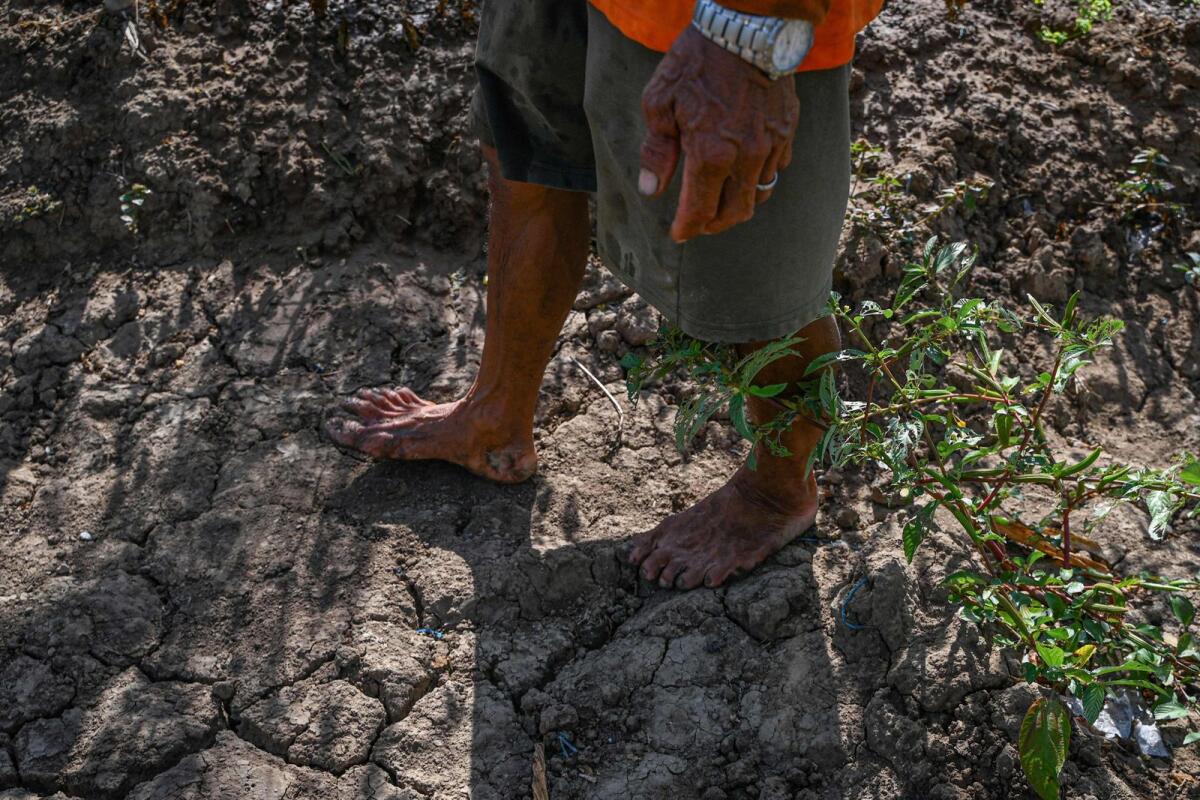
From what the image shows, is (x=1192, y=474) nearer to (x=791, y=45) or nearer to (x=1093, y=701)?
(x=1093, y=701)

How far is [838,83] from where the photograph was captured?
195 centimetres

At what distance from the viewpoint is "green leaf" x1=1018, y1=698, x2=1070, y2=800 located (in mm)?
2070

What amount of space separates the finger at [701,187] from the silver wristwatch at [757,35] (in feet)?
0.45

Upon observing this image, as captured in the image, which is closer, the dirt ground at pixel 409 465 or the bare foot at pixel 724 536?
the dirt ground at pixel 409 465

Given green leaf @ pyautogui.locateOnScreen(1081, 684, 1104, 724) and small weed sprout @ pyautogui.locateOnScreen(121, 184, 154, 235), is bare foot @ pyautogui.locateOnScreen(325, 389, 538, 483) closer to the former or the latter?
small weed sprout @ pyautogui.locateOnScreen(121, 184, 154, 235)

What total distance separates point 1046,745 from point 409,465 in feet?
5.49

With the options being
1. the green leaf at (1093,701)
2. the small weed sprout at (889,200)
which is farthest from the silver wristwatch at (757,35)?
the small weed sprout at (889,200)

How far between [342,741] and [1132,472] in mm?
1693

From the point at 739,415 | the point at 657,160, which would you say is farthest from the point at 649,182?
the point at 739,415

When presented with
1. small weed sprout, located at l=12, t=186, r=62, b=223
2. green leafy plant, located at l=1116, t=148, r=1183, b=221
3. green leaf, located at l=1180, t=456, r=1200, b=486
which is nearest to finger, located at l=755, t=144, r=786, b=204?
green leaf, located at l=1180, t=456, r=1200, b=486

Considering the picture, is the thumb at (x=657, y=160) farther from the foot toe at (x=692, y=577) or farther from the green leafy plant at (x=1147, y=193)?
the green leafy plant at (x=1147, y=193)

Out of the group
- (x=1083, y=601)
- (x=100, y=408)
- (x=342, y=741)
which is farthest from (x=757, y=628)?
(x=100, y=408)

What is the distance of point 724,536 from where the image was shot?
8.72 feet

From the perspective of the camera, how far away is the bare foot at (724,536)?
261cm
